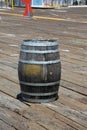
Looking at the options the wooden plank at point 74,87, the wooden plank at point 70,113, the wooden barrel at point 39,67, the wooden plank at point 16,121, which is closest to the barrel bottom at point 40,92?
the wooden barrel at point 39,67

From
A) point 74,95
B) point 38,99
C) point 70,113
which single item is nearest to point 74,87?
point 74,95

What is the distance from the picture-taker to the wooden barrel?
5.78 m

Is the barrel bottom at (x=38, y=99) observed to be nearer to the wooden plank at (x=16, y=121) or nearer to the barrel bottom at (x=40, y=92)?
the barrel bottom at (x=40, y=92)

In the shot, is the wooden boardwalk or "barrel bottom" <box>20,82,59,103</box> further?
"barrel bottom" <box>20,82,59,103</box>

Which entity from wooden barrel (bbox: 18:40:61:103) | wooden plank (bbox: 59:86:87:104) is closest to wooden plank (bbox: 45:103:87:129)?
wooden barrel (bbox: 18:40:61:103)

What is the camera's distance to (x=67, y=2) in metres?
44.3

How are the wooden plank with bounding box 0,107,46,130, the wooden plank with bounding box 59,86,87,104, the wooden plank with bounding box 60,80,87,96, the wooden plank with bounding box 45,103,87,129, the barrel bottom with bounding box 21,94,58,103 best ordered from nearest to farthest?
the wooden plank with bounding box 0,107,46,130
the wooden plank with bounding box 45,103,87,129
the barrel bottom with bounding box 21,94,58,103
the wooden plank with bounding box 59,86,87,104
the wooden plank with bounding box 60,80,87,96

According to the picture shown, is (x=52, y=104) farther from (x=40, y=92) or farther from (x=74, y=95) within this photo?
(x=74, y=95)

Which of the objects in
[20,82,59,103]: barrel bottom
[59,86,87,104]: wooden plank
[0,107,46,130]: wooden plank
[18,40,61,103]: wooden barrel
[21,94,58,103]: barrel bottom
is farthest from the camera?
[59,86,87,104]: wooden plank

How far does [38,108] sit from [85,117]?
76cm

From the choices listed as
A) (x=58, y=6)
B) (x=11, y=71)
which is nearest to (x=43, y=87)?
(x=11, y=71)

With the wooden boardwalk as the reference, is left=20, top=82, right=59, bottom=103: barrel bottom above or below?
above

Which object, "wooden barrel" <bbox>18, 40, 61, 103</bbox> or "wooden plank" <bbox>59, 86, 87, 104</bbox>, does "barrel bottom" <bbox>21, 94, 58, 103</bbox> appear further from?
"wooden plank" <bbox>59, 86, 87, 104</bbox>

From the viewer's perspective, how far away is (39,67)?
5797 millimetres
